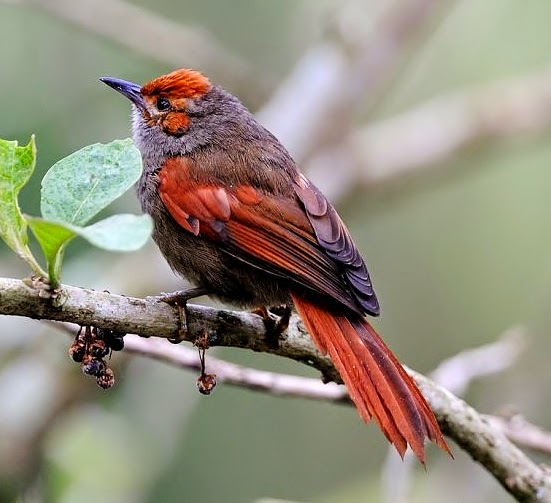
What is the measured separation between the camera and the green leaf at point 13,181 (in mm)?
1932

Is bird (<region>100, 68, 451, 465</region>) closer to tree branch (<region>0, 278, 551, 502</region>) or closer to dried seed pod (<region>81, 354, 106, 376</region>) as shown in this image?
tree branch (<region>0, 278, 551, 502</region>)

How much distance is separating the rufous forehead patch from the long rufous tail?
1200mm

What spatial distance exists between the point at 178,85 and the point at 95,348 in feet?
5.58

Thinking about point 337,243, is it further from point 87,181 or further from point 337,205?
point 337,205

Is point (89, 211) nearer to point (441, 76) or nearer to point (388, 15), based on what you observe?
point (388, 15)

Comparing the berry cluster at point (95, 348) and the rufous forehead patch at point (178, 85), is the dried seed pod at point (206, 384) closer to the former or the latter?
the berry cluster at point (95, 348)

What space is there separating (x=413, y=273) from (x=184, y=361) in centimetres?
457

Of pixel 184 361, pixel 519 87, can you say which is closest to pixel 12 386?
pixel 184 361

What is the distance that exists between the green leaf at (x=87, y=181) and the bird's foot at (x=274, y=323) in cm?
75

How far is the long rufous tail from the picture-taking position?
2.44 m

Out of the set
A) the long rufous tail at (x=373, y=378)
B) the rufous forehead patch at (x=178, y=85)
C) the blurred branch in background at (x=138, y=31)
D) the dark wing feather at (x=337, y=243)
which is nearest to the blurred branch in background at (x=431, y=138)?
the blurred branch in background at (x=138, y=31)

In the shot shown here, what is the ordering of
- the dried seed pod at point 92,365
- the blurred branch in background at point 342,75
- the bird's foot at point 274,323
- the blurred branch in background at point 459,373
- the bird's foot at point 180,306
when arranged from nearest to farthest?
the dried seed pod at point 92,365 < the bird's foot at point 180,306 < the bird's foot at point 274,323 < the blurred branch in background at point 459,373 < the blurred branch in background at point 342,75

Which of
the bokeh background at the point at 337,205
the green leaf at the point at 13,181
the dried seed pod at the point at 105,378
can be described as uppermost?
the green leaf at the point at 13,181

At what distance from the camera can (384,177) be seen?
6281mm
